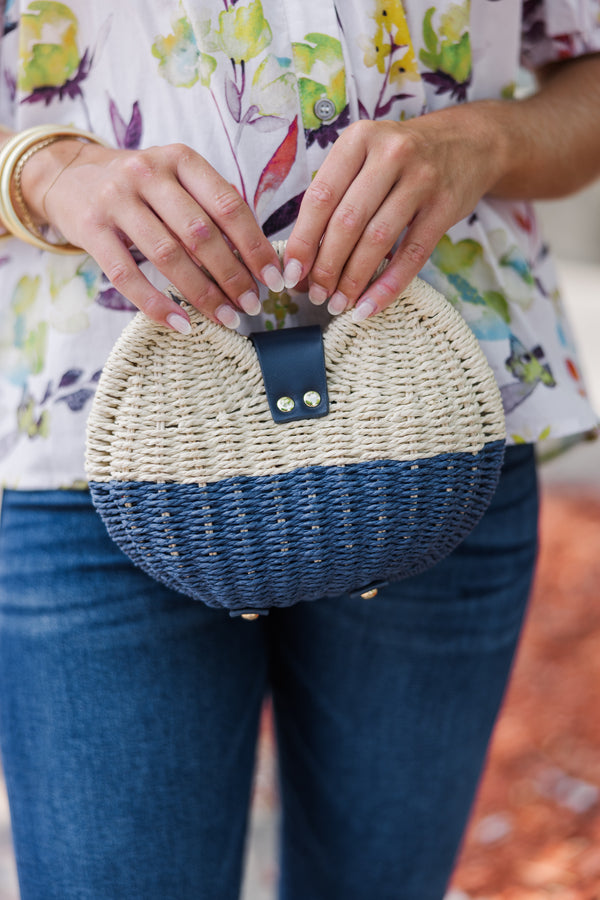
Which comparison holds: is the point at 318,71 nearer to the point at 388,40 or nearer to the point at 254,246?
the point at 388,40

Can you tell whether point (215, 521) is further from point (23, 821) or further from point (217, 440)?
point (23, 821)

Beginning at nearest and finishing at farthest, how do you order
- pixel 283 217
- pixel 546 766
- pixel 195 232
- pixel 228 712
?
pixel 195 232
pixel 283 217
pixel 228 712
pixel 546 766

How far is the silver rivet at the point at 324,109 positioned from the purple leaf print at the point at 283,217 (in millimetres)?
67

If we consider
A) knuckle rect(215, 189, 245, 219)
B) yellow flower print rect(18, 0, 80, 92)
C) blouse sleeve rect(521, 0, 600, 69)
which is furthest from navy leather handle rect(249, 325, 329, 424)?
blouse sleeve rect(521, 0, 600, 69)

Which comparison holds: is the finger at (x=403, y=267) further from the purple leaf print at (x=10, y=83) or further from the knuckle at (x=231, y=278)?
the purple leaf print at (x=10, y=83)

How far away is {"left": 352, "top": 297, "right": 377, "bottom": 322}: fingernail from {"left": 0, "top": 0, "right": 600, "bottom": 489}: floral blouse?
0.28ft

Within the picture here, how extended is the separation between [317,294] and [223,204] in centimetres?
11

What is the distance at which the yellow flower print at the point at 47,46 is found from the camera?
75 centimetres

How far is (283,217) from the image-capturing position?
73 cm

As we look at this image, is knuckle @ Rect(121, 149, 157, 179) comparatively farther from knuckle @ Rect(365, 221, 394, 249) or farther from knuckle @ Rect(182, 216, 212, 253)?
knuckle @ Rect(365, 221, 394, 249)

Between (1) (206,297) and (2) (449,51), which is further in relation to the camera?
(2) (449,51)

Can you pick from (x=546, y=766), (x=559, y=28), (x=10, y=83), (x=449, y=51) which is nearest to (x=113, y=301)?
(x=10, y=83)

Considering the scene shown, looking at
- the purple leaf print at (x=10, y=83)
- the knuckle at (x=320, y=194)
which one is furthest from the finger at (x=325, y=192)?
the purple leaf print at (x=10, y=83)

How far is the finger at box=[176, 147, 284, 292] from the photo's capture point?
0.63 metres
